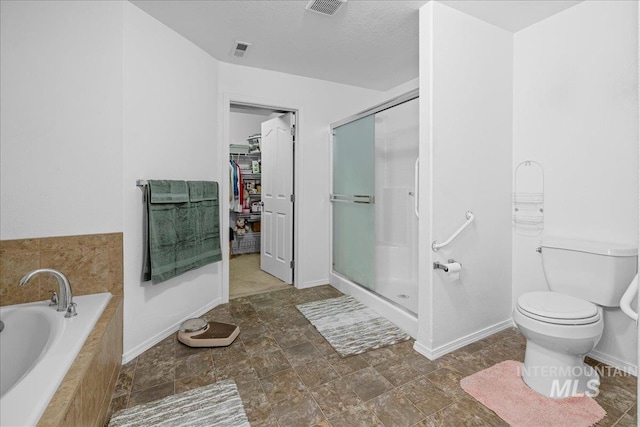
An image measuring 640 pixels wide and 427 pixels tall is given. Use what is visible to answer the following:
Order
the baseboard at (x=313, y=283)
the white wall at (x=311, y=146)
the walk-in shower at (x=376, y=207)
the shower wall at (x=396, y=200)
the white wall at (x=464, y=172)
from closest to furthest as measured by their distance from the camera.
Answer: the white wall at (x=464, y=172) → the walk-in shower at (x=376, y=207) → the shower wall at (x=396, y=200) → the white wall at (x=311, y=146) → the baseboard at (x=313, y=283)

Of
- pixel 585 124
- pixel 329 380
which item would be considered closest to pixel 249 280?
pixel 329 380

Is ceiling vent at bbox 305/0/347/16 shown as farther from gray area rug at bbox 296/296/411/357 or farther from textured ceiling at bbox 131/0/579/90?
gray area rug at bbox 296/296/411/357

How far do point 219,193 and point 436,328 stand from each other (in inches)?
83.5

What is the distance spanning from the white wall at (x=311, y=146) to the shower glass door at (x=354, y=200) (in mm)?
131

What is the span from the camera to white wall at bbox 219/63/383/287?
3139mm

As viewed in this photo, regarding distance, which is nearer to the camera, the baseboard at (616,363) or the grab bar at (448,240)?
the baseboard at (616,363)

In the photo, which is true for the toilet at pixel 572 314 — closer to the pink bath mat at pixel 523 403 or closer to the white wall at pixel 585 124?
the pink bath mat at pixel 523 403

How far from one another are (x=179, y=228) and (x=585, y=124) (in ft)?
9.30

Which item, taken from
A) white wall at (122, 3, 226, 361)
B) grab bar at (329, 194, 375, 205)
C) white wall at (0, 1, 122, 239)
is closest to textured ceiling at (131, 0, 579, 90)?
white wall at (122, 3, 226, 361)

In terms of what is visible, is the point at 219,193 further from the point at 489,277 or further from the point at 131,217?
the point at 489,277

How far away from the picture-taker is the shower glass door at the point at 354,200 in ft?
9.23

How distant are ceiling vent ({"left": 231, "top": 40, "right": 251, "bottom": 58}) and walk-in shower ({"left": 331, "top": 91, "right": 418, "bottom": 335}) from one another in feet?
3.64

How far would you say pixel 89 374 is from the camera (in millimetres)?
1226

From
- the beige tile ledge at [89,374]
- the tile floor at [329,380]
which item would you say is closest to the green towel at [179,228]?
the beige tile ledge at [89,374]
